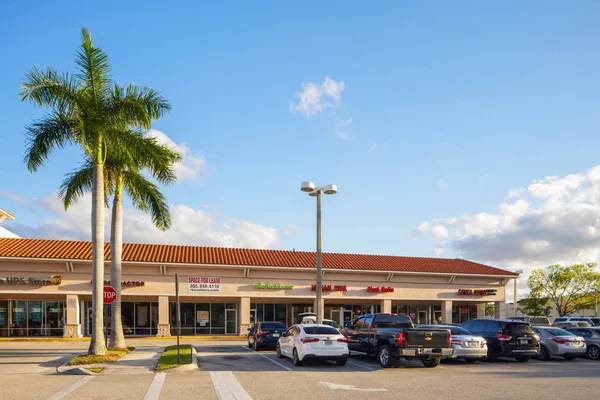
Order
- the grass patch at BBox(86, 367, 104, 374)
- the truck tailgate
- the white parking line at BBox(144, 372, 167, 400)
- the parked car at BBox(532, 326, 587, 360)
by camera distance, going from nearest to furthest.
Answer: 1. the white parking line at BBox(144, 372, 167, 400)
2. the grass patch at BBox(86, 367, 104, 374)
3. the truck tailgate
4. the parked car at BBox(532, 326, 587, 360)

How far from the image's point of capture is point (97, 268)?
68.7ft

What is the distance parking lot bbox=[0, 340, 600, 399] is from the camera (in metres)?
13.1

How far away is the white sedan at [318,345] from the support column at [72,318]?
2282 cm

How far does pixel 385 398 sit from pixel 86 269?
29805 millimetres

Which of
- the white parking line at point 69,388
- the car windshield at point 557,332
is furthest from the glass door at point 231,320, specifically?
the white parking line at point 69,388

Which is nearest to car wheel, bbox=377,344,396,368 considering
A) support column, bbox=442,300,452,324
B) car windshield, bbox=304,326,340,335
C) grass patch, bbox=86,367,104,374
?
car windshield, bbox=304,326,340,335

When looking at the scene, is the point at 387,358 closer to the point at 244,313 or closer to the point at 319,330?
the point at 319,330

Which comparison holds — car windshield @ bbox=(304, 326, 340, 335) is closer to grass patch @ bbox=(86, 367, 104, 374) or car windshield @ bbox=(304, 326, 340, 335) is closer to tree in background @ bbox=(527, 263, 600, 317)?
grass patch @ bbox=(86, 367, 104, 374)

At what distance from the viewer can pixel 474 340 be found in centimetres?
2017

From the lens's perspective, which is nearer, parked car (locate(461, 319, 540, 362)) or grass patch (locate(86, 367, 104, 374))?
grass patch (locate(86, 367, 104, 374))

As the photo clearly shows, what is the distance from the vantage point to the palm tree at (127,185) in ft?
76.7

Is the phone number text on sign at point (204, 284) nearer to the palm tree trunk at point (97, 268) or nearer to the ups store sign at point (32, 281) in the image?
the ups store sign at point (32, 281)

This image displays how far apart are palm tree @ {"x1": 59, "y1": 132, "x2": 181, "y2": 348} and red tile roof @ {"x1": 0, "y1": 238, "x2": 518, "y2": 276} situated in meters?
12.5

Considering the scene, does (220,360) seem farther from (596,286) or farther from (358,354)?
(596,286)
